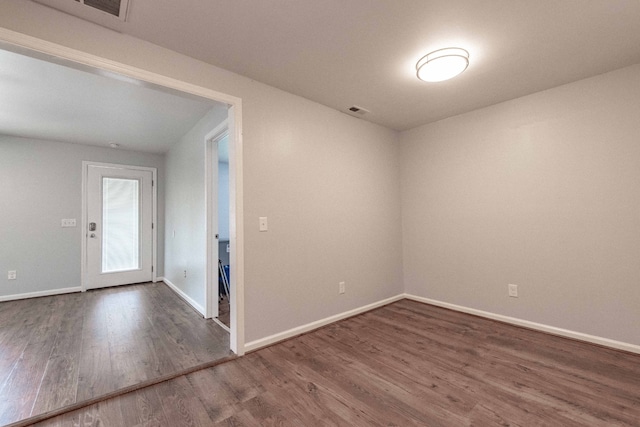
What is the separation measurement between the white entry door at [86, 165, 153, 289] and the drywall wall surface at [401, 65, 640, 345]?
490 centimetres

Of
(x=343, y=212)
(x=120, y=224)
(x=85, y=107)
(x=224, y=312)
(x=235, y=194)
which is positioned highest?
(x=85, y=107)

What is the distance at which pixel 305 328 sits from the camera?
9.01ft

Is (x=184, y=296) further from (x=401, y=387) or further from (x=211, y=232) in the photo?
(x=401, y=387)

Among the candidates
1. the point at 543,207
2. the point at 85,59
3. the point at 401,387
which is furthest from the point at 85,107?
the point at 543,207

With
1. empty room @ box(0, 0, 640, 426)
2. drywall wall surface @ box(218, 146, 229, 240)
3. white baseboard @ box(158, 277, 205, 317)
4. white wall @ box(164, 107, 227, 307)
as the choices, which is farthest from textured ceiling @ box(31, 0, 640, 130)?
drywall wall surface @ box(218, 146, 229, 240)

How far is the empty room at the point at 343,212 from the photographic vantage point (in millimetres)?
1671

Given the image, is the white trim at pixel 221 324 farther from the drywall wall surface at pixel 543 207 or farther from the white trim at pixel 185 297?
the drywall wall surface at pixel 543 207

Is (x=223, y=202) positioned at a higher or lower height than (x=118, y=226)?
higher

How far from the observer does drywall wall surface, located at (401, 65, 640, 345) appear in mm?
2320

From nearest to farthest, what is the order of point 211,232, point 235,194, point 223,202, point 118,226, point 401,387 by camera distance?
1. point 401,387
2. point 235,194
3. point 211,232
4. point 118,226
5. point 223,202

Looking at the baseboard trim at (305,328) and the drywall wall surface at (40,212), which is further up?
the drywall wall surface at (40,212)

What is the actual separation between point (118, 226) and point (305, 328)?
13.6 feet

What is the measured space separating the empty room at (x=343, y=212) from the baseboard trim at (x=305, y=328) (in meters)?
0.02

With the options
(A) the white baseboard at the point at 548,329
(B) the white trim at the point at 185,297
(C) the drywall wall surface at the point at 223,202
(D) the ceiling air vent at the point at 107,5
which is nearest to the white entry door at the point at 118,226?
(B) the white trim at the point at 185,297
